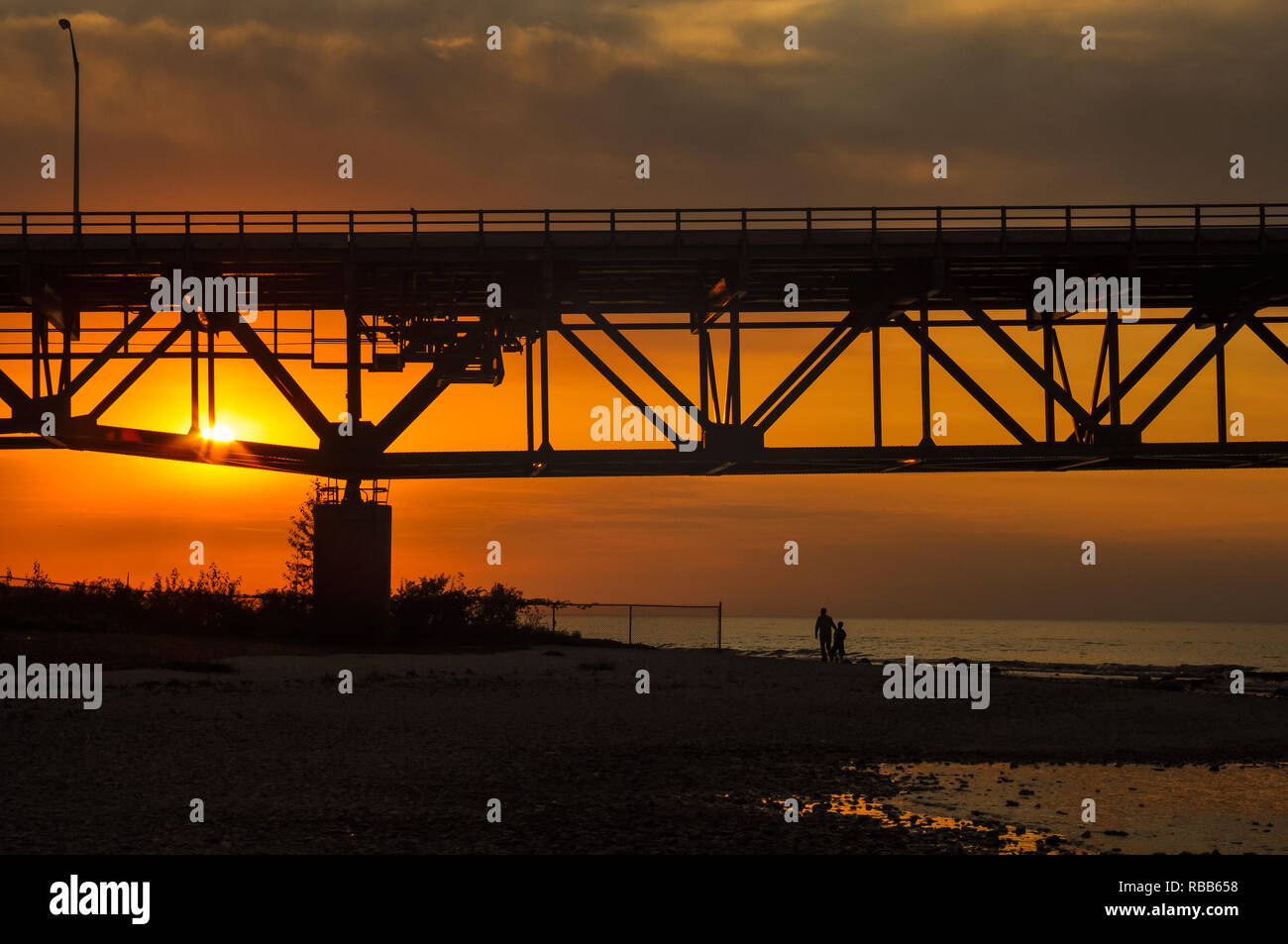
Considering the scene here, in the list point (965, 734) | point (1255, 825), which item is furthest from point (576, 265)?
point (1255, 825)

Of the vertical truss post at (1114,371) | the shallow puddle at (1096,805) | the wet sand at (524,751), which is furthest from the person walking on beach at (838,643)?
the shallow puddle at (1096,805)

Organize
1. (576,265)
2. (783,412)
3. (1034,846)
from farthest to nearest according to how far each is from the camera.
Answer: (576,265) < (783,412) < (1034,846)

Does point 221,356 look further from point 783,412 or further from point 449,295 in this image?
point 783,412

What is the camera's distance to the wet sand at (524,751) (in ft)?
50.1

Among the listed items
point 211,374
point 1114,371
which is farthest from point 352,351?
point 1114,371

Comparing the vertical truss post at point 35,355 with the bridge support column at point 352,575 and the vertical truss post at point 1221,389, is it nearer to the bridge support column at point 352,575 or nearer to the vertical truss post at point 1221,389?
the bridge support column at point 352,575

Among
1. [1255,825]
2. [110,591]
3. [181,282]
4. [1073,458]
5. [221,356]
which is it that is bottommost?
[1255,825]

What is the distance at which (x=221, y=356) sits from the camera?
120 feet

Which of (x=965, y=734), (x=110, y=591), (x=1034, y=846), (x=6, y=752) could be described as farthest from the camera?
(x=110, y=591)

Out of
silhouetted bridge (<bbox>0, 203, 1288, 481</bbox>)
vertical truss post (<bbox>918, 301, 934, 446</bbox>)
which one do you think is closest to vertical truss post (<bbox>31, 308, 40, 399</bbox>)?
silhouetted bridge (<bbox>0, 203, 1288, 481</bbox>)

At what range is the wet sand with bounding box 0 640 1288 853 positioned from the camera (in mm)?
15258

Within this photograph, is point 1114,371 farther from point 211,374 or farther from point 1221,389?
point 211,374

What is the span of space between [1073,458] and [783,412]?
888 centimetres

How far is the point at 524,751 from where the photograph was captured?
22.3 meters
